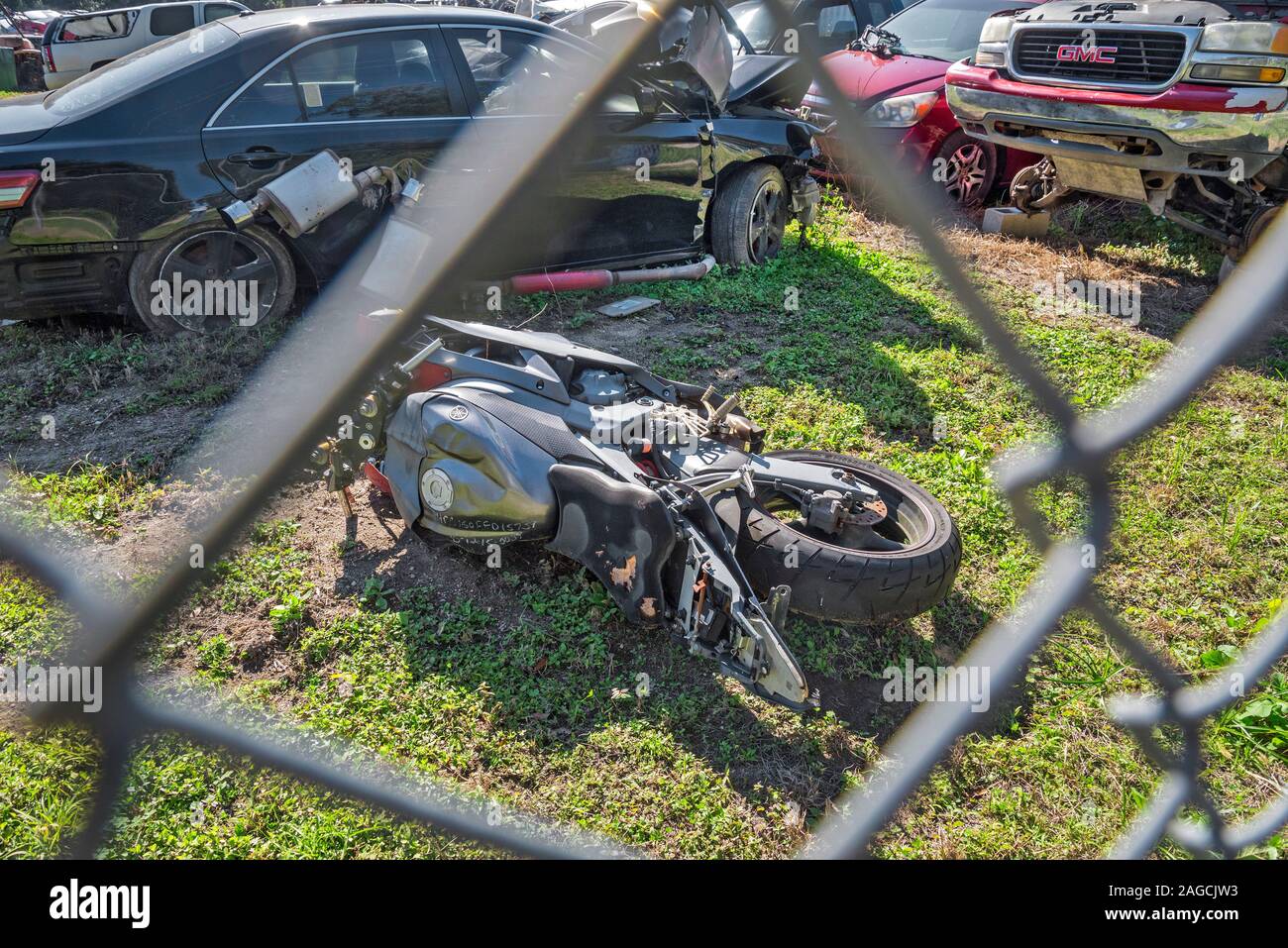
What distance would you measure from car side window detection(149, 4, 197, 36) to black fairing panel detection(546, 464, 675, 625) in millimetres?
13079

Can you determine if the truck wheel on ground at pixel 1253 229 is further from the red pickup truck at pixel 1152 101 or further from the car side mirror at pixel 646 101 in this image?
the car side mirror at pixel 646 101

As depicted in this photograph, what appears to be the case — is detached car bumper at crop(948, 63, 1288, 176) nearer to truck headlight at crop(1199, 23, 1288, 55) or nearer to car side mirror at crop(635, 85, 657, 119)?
truck headlight at crop(1199, 23, 1288, 55)

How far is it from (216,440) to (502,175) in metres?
2.31

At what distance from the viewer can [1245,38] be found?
5105 millimetres

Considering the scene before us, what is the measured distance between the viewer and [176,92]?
175 inches

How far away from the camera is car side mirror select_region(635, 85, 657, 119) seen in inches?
220

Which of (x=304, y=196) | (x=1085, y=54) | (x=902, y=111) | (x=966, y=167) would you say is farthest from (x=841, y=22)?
(x=304, y=196)

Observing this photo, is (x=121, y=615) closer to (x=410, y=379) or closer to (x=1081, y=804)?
(x=410, y=379)

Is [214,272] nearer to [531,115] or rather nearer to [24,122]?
[24,122]

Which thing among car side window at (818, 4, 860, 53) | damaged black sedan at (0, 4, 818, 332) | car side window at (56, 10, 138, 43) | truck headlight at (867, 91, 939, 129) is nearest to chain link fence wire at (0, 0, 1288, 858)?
damaged black sedan at (0, 4, 818, 332)

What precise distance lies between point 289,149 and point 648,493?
10.6ft

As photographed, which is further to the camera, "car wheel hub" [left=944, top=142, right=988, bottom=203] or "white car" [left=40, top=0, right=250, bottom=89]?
"white car" [left=40, top=0, right=250, bottom=89]
